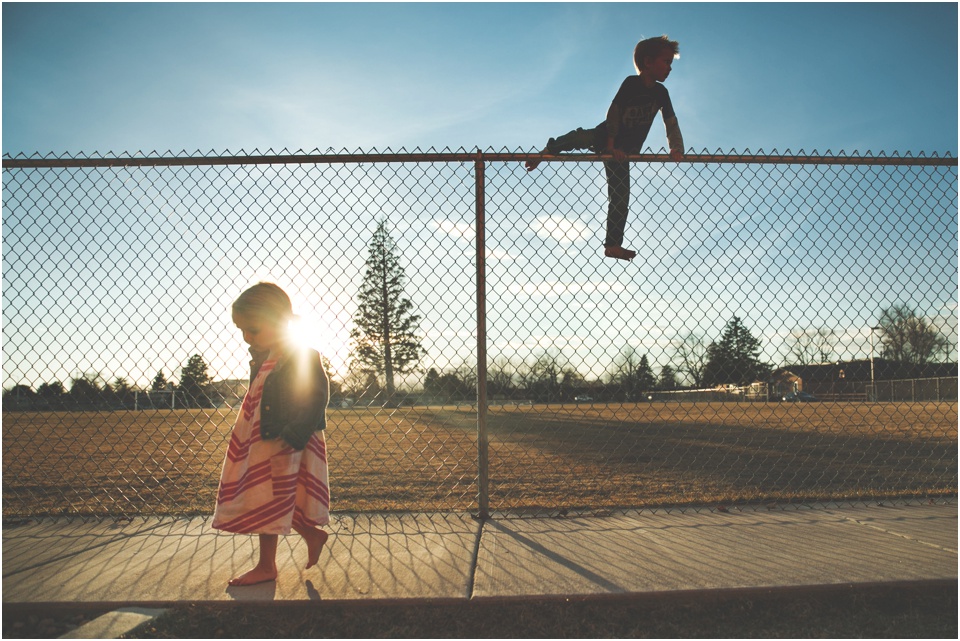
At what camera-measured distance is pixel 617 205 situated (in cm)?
342

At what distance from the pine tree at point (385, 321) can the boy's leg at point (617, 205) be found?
144 centimetres

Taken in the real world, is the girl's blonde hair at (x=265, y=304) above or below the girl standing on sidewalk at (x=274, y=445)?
above

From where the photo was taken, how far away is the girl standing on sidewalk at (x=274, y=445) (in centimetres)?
222

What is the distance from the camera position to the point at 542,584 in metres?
2.10

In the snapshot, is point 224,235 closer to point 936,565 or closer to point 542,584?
point 542,584

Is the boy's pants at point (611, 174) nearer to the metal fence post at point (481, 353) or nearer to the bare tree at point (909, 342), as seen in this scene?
the metal fence post at point (481, 353)

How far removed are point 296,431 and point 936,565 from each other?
8.25 ft

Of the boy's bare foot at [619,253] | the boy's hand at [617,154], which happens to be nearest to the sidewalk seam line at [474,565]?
the boy's bare foot at [619,253]

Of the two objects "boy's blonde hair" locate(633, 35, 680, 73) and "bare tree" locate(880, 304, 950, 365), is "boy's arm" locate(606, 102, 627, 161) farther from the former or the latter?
"bare tree" locate(880, 304, 950, 365)

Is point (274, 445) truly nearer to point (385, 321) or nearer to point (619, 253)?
point (619, 253)

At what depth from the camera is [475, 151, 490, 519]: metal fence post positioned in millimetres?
3039

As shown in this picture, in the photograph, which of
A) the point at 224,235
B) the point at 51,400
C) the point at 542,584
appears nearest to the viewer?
the point at 542,584

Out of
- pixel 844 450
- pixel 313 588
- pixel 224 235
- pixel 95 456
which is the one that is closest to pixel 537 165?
pixel 224 235

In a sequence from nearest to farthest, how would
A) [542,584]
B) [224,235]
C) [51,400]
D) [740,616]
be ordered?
[740,616] → [542,584] → [224,235] → [51,400]
